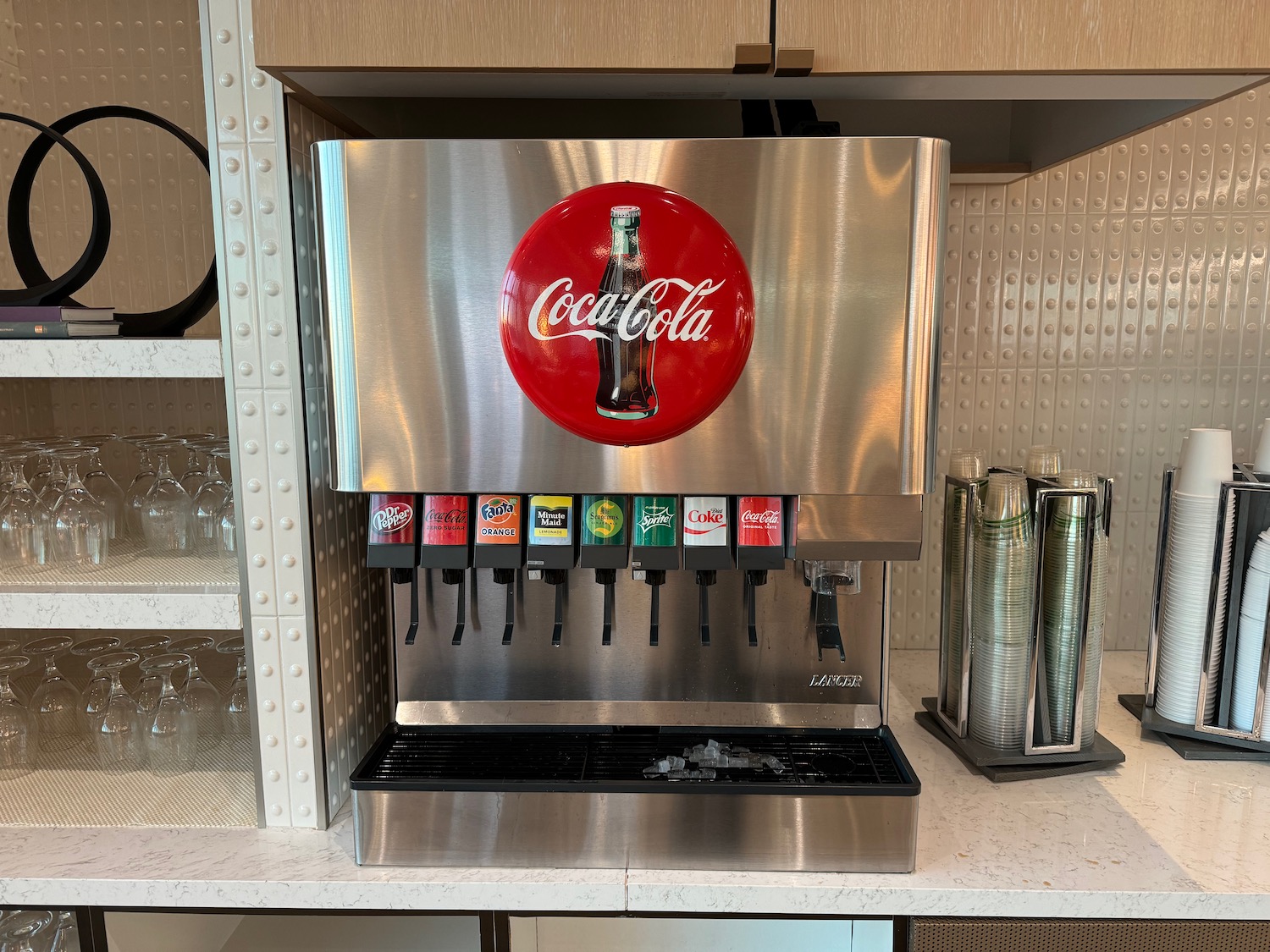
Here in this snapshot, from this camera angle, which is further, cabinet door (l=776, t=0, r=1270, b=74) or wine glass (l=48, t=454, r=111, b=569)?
wine glass (l=48, t=454, r=111, b=569)

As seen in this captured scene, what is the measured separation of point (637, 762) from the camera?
1.10 metres

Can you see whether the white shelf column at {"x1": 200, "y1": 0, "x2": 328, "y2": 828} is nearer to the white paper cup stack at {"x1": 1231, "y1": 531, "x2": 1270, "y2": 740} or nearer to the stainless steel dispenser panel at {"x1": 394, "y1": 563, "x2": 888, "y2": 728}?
the stainless steel dispenser panel at {"x1": 394, "y1": 563, "x2": 888, "y2": 728}

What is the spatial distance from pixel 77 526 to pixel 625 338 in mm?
835

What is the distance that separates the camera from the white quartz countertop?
0.98 m

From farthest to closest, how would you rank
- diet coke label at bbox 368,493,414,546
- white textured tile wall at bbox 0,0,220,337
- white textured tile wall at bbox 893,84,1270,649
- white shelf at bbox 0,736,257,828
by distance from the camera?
white textured tile wall at bbox 893,84,1270,649 → white textured tile wall at bbox 0,0,220,337 → white shelf at bbox 0,736,257,828 → diet coke label at bbox 368,493,414,546

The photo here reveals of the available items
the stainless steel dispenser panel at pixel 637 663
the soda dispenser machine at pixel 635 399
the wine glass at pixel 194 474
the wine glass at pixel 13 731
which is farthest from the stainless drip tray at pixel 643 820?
the wine glass at pixel 13 731

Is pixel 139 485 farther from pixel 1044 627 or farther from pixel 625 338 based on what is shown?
pixel 1044 627

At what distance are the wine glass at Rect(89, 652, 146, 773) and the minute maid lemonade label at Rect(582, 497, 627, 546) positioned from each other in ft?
2.46

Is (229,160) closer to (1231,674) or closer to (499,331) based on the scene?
(499,331)

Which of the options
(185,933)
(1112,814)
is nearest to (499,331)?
(185,933)

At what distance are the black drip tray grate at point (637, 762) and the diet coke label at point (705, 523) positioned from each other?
0.96ft

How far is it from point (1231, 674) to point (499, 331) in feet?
3.96

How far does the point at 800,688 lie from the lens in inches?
46.9

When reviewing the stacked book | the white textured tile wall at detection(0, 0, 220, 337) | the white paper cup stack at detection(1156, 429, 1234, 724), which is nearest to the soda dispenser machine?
the stacked book
